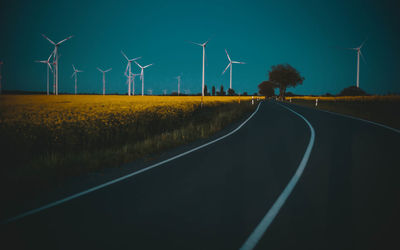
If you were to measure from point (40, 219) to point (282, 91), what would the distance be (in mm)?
88082

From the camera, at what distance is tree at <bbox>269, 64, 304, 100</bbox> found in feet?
273

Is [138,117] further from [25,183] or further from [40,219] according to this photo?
[40,219]

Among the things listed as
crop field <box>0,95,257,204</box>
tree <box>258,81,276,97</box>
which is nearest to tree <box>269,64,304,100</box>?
tree <box>258,81,276,97</box>

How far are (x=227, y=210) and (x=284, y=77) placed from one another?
85.5m

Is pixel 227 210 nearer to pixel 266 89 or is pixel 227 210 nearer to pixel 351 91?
pixel 351 91

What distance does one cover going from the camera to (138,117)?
12.0 metres

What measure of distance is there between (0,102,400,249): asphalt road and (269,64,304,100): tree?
266 ft

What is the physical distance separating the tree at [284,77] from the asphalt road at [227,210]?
81083mm

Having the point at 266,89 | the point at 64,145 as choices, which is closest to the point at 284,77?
the point at 266,89

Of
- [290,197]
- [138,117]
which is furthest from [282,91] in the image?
[290,197]

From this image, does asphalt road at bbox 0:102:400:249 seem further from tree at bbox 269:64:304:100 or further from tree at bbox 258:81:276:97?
tree at bbox 258:81:276:97

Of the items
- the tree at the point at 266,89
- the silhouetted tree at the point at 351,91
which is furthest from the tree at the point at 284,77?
the tree at the point at 266,89

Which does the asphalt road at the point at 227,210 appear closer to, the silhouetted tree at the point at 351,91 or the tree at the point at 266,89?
the silhouetted tree at the point at 351,91

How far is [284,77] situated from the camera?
8319cm
